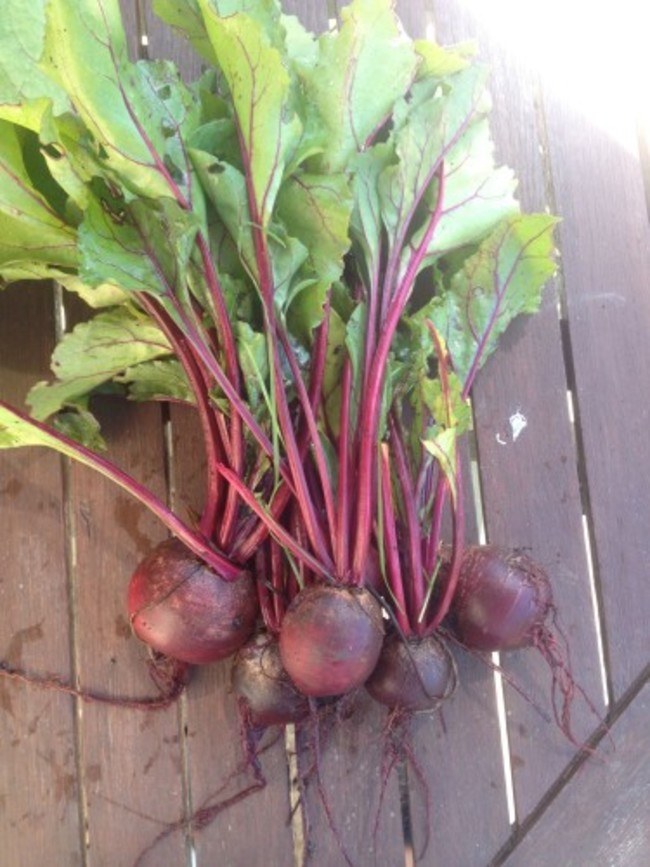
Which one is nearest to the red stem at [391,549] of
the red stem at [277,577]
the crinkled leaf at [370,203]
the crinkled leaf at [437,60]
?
the red stem at [277,577]

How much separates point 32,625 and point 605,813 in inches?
28.8

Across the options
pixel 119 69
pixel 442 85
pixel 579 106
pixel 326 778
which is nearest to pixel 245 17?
pixel 119 69

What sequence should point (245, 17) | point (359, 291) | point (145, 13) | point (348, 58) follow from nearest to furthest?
point (245, 17) → point (348, 58) → point (359, 291) → point (145, 13)

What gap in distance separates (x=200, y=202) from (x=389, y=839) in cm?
76

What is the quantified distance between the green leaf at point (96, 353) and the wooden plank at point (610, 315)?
1.84ft

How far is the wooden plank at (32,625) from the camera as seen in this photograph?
1.00m

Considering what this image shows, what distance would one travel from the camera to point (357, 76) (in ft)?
2.98

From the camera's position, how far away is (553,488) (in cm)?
110

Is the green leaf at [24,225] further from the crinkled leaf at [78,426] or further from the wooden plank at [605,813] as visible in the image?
the wooden plank at [605,813]

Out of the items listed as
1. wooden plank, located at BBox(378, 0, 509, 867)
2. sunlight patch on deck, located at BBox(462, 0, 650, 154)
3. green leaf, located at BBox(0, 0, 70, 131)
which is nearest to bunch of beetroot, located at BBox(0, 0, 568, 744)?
green leaf, located at BBox(0, 0, 70, 131)

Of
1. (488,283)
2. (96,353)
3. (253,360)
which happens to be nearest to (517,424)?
(488,283)

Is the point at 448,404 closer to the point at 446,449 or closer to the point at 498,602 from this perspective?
the point at 446,449

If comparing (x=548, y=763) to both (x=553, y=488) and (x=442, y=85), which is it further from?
(x=442, y=85)

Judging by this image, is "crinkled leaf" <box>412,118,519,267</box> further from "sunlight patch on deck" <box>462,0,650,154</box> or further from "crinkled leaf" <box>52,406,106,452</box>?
"crinkled leaf" <box>52,406,106,452</box>
